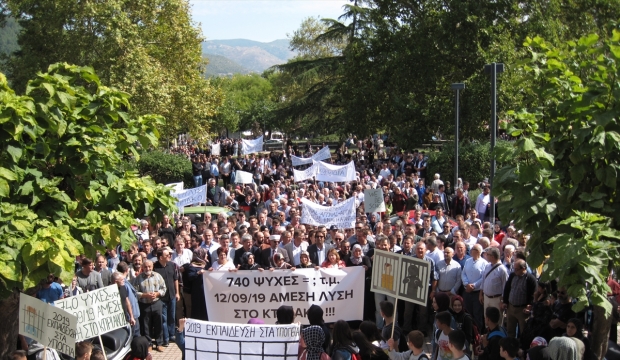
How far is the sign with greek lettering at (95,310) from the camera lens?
872 cm

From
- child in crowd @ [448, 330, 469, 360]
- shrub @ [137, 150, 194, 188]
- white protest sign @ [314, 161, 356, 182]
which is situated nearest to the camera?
child in crowd @ [448, 330, 469, 360]

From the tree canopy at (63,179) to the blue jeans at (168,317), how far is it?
4220 mm

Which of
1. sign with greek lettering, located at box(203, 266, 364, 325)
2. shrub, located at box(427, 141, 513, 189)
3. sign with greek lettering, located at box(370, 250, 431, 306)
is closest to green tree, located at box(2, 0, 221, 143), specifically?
shrub, located at box(427, 141, 513, 189)

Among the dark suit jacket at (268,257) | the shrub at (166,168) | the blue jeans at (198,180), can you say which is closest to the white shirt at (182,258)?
the dark suit jacket at (268,257)

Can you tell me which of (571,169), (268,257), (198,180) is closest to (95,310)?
(268,257)

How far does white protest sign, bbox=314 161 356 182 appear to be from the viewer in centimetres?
2191

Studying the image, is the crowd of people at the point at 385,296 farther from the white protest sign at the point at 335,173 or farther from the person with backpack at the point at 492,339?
the white protest sign at the point at 335,173

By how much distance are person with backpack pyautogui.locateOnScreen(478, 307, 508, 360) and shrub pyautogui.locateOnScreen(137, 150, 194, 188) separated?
76.3 feet

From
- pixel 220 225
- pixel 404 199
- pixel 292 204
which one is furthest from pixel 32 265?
pixel 404 199

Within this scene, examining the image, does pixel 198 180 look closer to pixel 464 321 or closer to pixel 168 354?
pixel 168 354

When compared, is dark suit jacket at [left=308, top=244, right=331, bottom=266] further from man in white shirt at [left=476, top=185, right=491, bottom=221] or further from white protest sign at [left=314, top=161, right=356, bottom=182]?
white protest sign at [left=314, top=161, right=356, bottom=182]

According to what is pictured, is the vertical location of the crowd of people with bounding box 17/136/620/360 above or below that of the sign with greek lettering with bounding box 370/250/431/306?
below

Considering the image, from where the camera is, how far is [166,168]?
101ft

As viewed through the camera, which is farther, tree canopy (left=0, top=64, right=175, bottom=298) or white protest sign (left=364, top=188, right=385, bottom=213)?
white protest sign (left=364, top=188, right=385, bottom=213)
